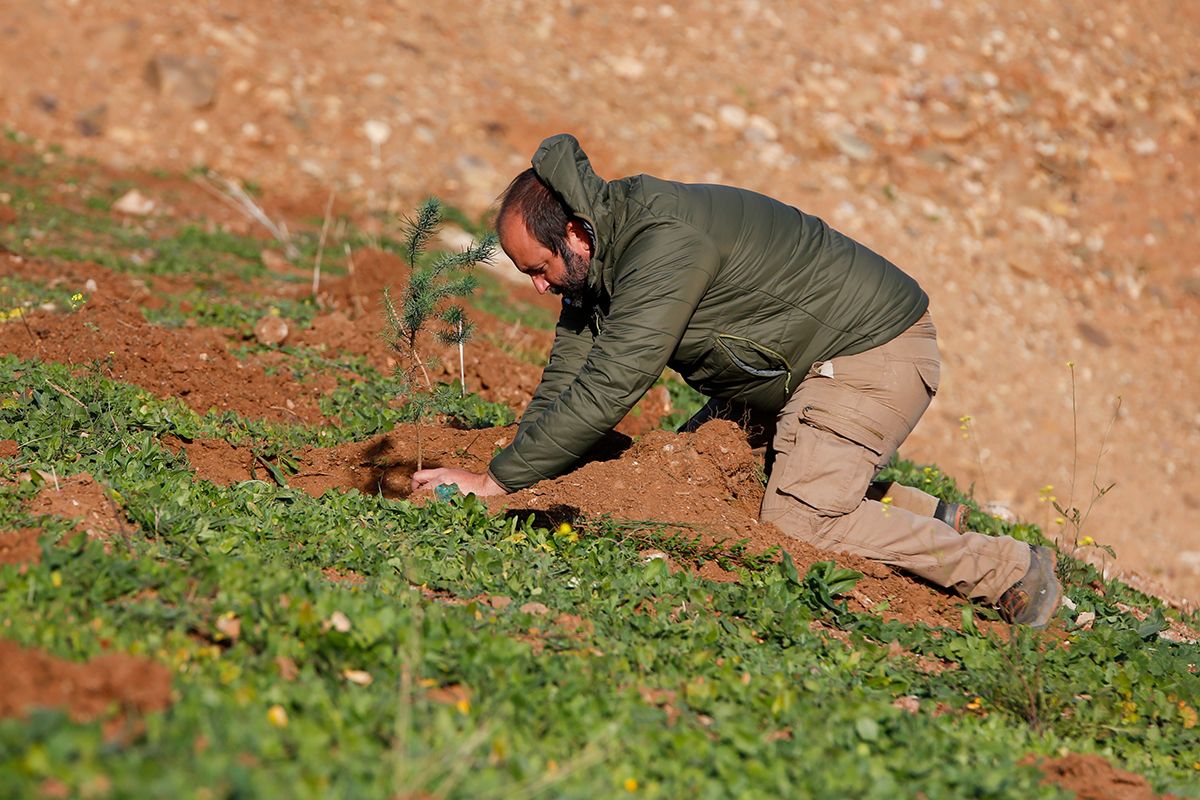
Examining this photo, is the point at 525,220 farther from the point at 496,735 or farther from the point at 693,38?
the point at 693,38

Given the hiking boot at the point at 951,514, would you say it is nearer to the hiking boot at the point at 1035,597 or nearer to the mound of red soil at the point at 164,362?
the hiking boot at the point at 1035,597

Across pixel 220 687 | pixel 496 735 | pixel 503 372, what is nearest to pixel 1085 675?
pixel 496 735

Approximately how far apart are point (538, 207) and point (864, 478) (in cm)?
173

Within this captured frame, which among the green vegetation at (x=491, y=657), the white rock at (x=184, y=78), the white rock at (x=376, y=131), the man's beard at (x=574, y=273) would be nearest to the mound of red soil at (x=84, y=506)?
the green vegetation at (x=491, y=657)

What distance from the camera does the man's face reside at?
4.32m

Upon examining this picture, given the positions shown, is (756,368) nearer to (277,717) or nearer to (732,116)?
(277,717)

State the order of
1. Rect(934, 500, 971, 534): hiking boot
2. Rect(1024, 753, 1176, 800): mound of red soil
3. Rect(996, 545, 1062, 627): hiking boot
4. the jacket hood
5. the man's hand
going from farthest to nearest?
Rect(934, 500, 971, 534): hiking boot < the man's hand < Rect(996, 545, 1062, 627): hiking boot < the jacket hood < Rect(1024, 753, 1176, 800): mound of red soil

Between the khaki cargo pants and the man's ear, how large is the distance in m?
1.13

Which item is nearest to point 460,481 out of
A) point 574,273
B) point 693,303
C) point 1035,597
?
point 574,273

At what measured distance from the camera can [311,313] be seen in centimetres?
805

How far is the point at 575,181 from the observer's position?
4.16 meters

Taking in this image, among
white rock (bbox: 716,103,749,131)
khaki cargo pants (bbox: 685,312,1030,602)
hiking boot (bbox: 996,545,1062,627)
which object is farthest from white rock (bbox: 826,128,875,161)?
hiking boot (bbox: 996,545,1062,627)

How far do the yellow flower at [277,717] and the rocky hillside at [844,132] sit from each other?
884cm

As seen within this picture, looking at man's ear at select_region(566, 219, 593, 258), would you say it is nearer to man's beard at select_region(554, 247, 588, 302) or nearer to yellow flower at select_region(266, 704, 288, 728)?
man's beard at select_region(554, 247, 588, 302)
